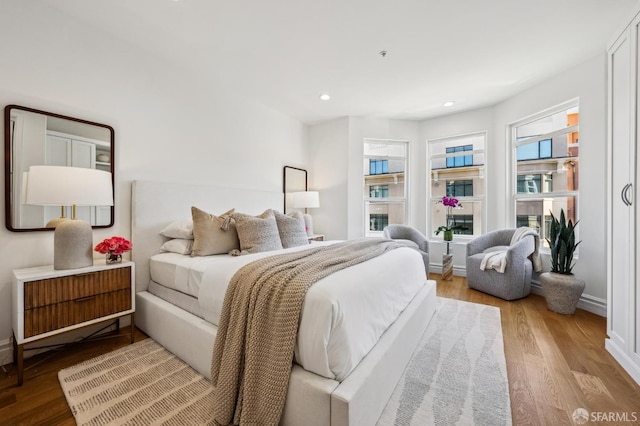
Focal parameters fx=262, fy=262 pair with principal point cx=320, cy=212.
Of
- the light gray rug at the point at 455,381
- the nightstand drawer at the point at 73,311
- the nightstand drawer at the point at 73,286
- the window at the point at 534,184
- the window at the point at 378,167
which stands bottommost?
the light gray rug at the point at 455,381

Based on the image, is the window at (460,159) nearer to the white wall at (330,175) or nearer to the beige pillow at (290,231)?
the white wall at (330,175)

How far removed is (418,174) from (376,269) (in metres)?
3.47

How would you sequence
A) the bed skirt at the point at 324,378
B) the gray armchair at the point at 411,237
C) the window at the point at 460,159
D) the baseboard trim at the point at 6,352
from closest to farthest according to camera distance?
the bed skirt at the point at 324,378
the baseboard trim at the point at 6,352
the gray armchair at the point at 411,237
the window at the point at 460,159

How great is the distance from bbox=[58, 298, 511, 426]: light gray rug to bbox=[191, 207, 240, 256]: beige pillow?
2.67ft

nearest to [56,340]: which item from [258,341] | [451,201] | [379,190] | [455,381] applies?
[258,341]

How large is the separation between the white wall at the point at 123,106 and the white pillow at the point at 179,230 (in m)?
0.33

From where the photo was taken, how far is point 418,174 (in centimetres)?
469

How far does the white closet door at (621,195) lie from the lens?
1804 millimetres

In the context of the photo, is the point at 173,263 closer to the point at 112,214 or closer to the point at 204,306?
the point at 204,306

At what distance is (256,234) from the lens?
2371 millimetres

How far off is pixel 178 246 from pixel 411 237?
10.4 feet

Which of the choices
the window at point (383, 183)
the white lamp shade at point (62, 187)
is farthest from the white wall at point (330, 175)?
the white lamp shade at point (62, 187)

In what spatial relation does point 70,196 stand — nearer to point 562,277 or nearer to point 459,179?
point 562,277

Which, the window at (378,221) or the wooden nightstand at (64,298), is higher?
the window at (378,221)
